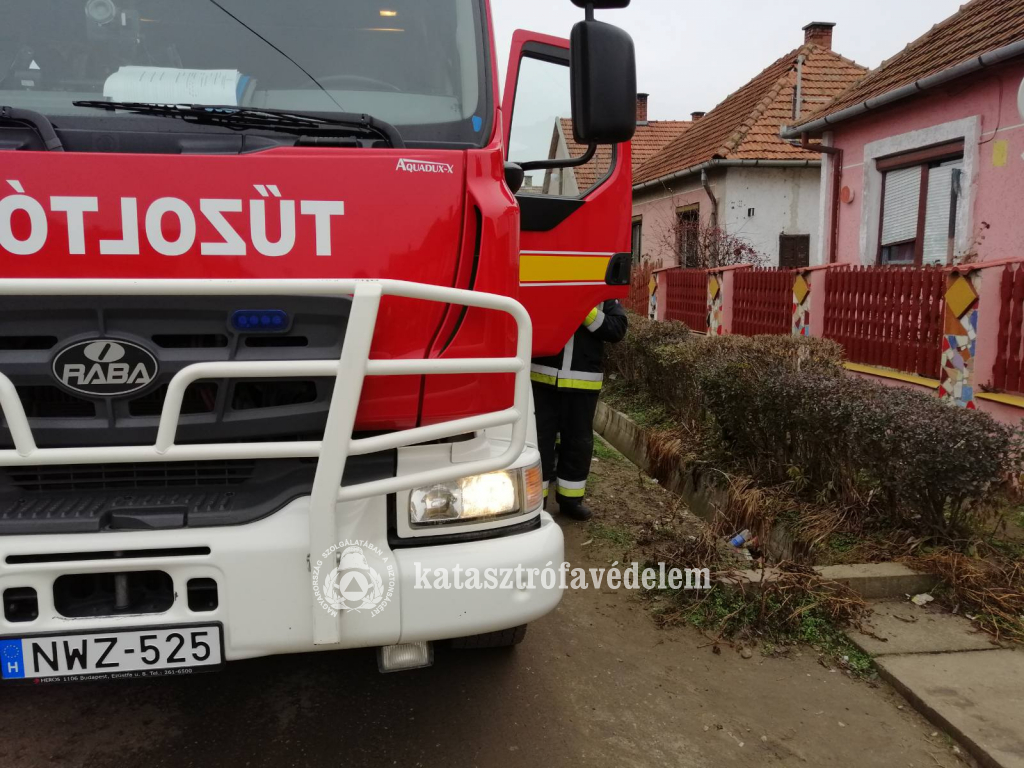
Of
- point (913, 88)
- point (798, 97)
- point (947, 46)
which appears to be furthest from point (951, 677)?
point (798, 97)

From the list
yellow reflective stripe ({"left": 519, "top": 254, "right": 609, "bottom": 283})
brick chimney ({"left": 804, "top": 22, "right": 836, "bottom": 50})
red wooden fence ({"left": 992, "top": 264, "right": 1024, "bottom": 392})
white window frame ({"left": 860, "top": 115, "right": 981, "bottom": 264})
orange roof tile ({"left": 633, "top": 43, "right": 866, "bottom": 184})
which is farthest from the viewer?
brick chimney ({"left": 804, "top": 22, "right": 836, "bottom": 50})

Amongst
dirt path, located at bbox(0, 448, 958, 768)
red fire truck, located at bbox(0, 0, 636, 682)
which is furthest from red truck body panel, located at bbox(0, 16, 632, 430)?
dirt path, located at bbox(0, 448, 958, 768)

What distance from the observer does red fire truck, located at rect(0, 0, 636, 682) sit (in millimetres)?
1875

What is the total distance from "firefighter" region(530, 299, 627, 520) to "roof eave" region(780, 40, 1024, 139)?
5.79 metres

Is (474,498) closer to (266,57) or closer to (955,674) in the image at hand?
(266,57)

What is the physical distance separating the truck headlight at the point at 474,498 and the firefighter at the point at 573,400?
225 cm

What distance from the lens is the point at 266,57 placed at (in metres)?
2.47

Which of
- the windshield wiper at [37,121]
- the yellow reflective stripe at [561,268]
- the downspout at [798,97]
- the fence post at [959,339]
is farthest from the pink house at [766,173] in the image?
the windshield wiper at [37,121]

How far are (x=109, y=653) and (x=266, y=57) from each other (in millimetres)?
1783

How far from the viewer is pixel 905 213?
9.84 m

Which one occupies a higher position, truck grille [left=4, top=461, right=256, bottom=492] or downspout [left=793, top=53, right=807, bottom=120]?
downspout [left=793, top=53, right=807, bottom=120]

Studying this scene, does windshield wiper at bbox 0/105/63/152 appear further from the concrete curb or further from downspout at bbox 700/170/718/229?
downspout at bbox 700/170/718/229

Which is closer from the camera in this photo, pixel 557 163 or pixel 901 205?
pixel 557 163

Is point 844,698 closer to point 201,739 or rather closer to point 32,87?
point 201,739
